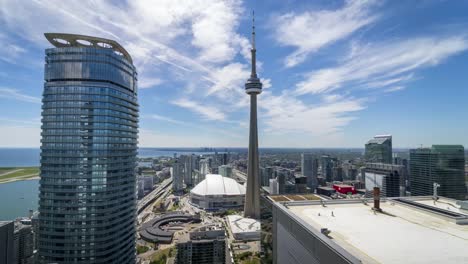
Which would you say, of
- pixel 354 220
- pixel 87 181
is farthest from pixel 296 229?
pixel 87 181

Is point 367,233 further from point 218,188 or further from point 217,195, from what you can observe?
point 218,188

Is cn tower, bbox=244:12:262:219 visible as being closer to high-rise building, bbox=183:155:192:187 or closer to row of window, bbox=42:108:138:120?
row of window, bbox=42:108:138:120

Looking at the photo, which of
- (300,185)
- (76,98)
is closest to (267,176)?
(300,185)

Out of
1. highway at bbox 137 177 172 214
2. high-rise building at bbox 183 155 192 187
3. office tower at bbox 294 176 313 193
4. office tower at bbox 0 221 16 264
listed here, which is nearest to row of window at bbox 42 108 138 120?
office tower at bbox 0 221 16 264

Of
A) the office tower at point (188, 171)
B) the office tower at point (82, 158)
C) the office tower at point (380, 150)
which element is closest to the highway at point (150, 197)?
the office tower at point (188, 171)

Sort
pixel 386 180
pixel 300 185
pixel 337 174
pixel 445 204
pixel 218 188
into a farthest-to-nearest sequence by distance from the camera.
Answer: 1. pixel 337 174
2. pixel 218 188
3. pixel 300 185
4. pixel 386 180
5. pixel 445 204

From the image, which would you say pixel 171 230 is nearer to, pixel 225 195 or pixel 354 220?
pixel 225 195
